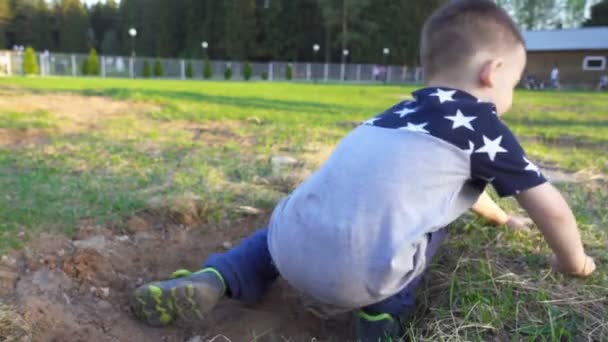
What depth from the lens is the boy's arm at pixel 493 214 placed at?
208 centimetres

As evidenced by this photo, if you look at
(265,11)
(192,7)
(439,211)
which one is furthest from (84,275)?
(192,7)

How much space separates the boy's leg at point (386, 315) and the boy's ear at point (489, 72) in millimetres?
455

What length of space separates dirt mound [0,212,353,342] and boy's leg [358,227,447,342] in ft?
0.73

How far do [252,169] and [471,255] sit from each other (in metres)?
1.99

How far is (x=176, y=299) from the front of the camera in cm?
175

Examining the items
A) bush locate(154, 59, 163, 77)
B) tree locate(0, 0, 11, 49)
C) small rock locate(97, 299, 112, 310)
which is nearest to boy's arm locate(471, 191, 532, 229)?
small rock locate(97, 299, 112, 310)

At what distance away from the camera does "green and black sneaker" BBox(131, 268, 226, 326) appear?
1.74m

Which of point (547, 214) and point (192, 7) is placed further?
point (192, 7)

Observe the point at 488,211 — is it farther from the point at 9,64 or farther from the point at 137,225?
the point at 9,64

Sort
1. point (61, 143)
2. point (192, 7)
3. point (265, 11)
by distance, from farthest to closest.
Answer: point (192, 7) → point (265, 11) → point (61, 143)

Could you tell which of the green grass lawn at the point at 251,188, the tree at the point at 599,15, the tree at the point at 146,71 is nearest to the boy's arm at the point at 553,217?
the green grass lawn at the point at 251,188

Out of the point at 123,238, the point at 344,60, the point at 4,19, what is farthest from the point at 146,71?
the point at 123,238

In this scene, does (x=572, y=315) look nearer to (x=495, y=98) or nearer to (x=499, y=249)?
(x=499, y=249)

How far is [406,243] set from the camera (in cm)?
146
